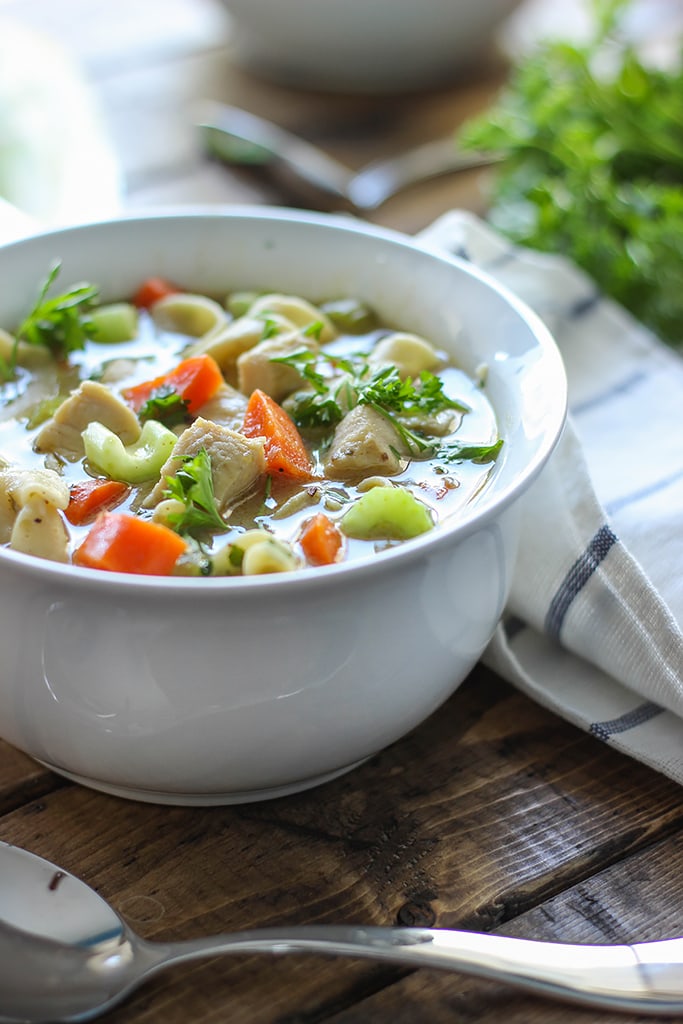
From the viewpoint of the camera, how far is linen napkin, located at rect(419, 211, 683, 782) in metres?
1.81

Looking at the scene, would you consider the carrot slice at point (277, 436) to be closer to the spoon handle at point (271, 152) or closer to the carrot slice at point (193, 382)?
the carrot slice at point (193, 382)

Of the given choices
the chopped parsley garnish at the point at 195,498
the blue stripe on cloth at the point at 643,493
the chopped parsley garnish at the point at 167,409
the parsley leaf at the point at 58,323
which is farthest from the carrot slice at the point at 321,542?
the parsley leaf at the point at 58,323

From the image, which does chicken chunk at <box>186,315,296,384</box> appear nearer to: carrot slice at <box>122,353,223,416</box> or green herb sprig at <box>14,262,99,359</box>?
carrot slice at <box>122,353,223,416</box>

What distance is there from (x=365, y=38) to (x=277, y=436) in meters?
2.26

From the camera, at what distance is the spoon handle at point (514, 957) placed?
1354 mm

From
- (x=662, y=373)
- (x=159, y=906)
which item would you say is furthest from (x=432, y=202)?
(x=159, y=906)

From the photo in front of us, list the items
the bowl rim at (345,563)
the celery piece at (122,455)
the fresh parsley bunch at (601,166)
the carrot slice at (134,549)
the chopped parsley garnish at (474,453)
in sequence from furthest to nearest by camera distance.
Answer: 1. the fresh parsley bunch at (601,166)
2. the chopped parsley garnish at (474,453)
3. the celery piece at (122,455)
4. the carrot slice at (134,549)
5. the bowl rim at (345,563)

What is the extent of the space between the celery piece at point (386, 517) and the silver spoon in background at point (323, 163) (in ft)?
5.23

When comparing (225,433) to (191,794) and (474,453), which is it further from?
(191,794)

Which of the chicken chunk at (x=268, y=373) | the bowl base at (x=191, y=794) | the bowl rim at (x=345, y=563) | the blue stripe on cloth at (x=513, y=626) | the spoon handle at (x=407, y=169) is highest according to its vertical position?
the bowl rim at (x=345, y=563)

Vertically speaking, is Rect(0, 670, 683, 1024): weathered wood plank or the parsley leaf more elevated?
the parsley leaf

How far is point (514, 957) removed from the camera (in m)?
1.40

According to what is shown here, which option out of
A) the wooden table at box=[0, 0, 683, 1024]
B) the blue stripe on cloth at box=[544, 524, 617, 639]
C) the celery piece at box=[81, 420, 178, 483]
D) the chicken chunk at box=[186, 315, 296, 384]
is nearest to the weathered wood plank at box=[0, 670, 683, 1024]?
the wooden table at box=[0, 0, 683, 1024]

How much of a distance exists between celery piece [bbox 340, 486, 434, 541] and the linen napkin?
29 cm
